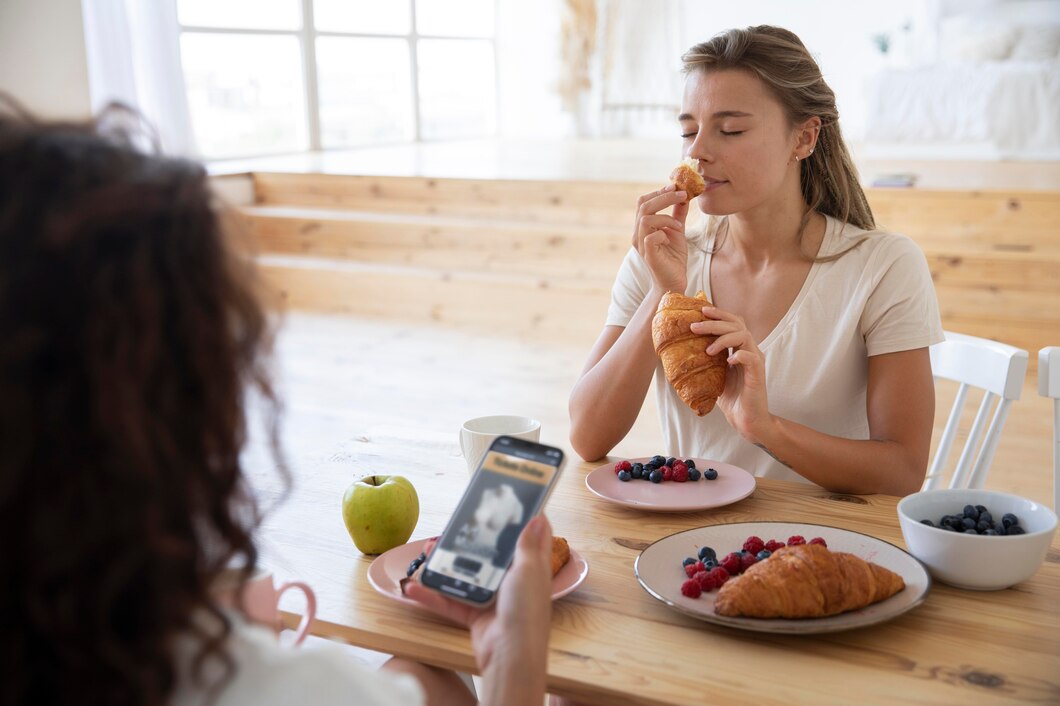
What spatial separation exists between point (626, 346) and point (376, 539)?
65 cm

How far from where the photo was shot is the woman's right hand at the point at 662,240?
5.80ft

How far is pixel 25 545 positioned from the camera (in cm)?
60

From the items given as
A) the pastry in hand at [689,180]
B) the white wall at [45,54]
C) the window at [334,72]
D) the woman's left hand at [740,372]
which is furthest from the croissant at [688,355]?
the window at [334,72]

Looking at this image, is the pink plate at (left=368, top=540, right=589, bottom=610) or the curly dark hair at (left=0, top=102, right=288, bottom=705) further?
the pink plate at (left=368, top=540, right=589, bottom=610)

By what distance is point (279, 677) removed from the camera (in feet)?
2.19

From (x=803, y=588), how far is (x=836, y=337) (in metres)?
0.78

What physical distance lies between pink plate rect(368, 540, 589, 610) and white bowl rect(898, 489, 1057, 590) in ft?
1.23

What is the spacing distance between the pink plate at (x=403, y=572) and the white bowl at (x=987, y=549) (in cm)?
38

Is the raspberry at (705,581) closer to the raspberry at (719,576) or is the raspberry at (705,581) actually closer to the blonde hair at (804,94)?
the raspberry at (719,576)

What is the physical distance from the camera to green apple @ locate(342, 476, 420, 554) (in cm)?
126

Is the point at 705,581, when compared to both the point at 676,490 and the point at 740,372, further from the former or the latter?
the point at 740,372

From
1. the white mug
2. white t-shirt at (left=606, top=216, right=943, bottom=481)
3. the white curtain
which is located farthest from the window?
the white mug

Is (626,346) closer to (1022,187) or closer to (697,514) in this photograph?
(697,514)

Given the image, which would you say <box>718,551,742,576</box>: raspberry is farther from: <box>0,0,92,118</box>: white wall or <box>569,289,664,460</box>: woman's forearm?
<box>0,0,92,118</box>: white wall
